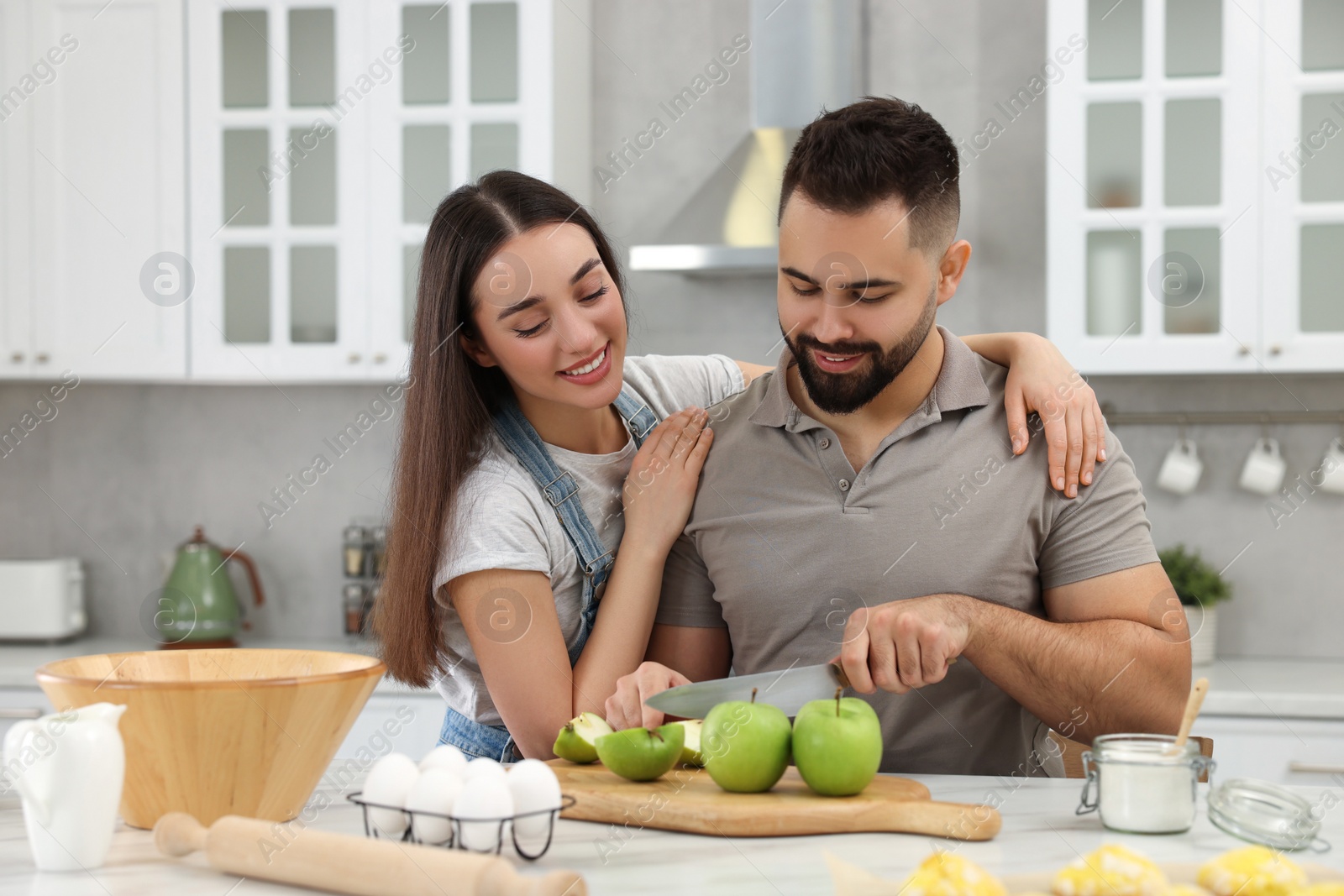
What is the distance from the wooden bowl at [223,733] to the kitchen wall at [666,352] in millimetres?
2120

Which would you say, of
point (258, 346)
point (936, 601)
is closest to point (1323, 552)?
point (936, 601)

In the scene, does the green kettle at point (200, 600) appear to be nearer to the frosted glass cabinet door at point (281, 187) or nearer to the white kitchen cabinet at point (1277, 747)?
the frosted glass cabinet door at point (281, 187)

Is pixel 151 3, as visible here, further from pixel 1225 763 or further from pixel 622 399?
pixel 1225 763

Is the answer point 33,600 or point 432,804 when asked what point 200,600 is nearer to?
point 33,600

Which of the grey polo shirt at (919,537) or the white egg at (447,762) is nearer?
the white egg at (447,762)

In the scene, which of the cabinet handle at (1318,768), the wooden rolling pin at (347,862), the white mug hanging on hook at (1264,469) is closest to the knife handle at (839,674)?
the wooden rolling pin at (347,862)

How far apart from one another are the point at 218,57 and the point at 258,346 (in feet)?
2.38

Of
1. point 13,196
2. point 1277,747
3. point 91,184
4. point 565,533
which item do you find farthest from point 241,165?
point 1277,747

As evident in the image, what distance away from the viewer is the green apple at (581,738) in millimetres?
1257

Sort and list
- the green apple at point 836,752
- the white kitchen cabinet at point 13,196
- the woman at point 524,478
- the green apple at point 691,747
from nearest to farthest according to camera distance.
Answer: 1. the green apple at point 836,752
2. the green apple at point 691,747
3. the woman at point 524,478
4. the white kitchen cabinet at point 13,196

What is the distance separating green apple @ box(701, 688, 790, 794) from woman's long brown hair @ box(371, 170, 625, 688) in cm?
52

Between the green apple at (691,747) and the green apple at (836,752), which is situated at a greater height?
the green apple at (836,752)

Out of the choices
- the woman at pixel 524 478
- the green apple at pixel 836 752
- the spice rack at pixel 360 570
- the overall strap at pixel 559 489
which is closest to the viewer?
the green apple at pixel 836 752

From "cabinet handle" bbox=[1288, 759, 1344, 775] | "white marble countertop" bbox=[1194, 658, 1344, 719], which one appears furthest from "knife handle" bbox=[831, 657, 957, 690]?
"cabinet handle" bbox=[1288, 759, 1344, 775]
